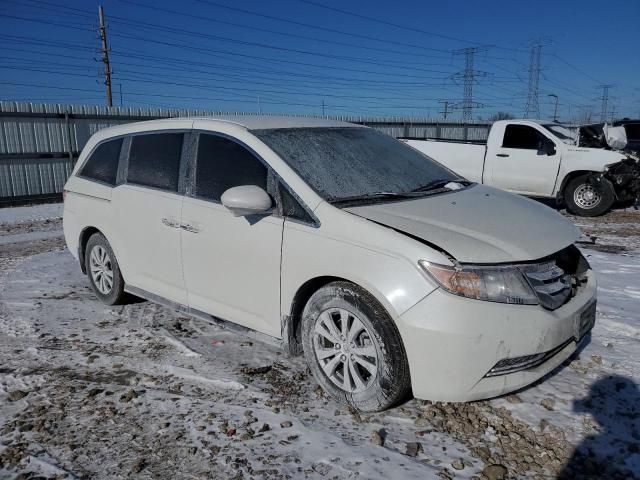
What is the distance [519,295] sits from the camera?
2.62 m

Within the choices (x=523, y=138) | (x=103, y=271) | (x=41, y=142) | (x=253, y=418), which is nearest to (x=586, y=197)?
(x=523, y=138)

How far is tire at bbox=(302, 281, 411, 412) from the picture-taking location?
2.67m

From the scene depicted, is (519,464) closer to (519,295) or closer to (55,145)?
(519,295)

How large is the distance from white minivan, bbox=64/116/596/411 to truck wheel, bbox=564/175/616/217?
7.21m

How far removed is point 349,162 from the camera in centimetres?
355

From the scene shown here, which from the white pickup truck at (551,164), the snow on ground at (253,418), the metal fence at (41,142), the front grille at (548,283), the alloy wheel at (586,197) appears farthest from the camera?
the metal fence at (41,142)

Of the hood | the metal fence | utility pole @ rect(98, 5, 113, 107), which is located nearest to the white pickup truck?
the metal fence

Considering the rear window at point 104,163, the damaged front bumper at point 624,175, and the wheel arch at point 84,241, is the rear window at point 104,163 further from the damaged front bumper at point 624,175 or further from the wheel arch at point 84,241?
the damaged front bumper at point 624,175

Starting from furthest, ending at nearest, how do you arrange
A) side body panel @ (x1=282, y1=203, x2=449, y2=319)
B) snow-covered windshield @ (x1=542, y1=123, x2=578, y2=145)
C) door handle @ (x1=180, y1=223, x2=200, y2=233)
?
snow-covered windshield @ (x1=542, y1=123, x2=578, y2=145)
door handle @ (x1=180, y1=223, x2=200, y2=233)
side body panel @ (x1=282, y1=203, x2=449, y2=319)

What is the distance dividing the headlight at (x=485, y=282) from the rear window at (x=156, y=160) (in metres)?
2.18

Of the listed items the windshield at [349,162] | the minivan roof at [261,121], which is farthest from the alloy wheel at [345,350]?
the minivan roof at [261,121]

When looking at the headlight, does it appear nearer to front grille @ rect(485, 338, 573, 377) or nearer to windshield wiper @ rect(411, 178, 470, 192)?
front grille @ rect(485, 338, 573, 377)

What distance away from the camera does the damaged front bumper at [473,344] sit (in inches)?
98.7

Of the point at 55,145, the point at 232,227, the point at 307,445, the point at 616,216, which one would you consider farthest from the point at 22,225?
the point at 616,216
